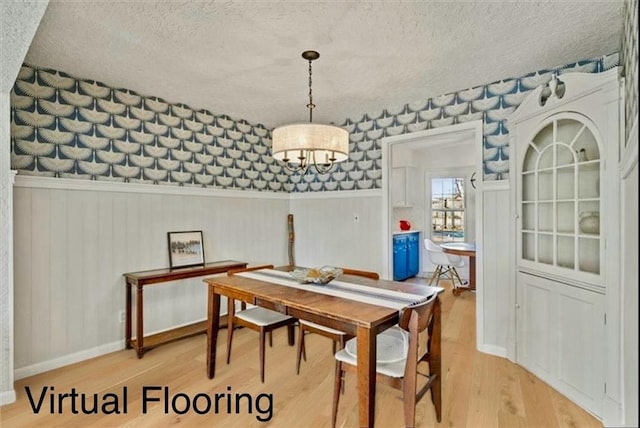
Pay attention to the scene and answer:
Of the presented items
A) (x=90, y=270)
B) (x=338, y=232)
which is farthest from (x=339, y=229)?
(x=90, y=270)

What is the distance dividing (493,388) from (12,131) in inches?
155

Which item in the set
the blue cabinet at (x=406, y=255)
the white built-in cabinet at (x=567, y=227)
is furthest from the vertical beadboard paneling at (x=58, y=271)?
the blue cabinet at (x=406, y=255)

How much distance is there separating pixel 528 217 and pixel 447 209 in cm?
360

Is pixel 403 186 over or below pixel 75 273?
over

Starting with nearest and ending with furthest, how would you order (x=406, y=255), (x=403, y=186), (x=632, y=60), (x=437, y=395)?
(x=632, y=60) < (x=437, y=395) < (x=406, y=255) < (x=403, y=186)

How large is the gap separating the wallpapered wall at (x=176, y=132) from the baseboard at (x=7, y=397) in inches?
60.1

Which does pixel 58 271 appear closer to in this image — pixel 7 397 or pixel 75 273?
pixel 75 273

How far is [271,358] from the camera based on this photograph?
2805 millimetres

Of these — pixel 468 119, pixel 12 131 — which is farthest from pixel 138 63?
pixel 468 119

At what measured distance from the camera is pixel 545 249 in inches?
96.9

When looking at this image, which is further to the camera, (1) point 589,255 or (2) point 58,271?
(2) point 58,271

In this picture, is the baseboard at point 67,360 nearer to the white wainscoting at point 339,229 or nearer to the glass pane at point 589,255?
the white wainscoting at point 339,229

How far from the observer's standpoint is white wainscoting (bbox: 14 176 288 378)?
98.0 inches

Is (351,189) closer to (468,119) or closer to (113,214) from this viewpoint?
(468,119)
